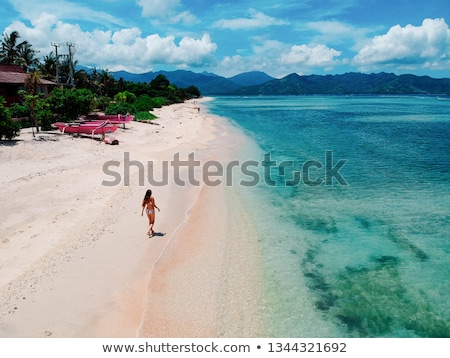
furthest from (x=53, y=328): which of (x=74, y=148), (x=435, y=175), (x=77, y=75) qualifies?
(x=77, y=75)

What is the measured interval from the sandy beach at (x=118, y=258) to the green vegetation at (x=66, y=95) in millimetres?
10434

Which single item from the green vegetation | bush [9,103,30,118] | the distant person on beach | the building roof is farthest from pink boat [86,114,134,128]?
the distant person on beach

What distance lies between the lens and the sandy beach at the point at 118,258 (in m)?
9.44

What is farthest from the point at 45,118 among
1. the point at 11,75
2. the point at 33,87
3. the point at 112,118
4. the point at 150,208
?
the point at 150,208

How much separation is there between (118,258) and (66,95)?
27.0 m

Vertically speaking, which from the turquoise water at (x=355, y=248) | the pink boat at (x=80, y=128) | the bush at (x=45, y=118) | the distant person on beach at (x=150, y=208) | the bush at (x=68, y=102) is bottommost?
the turquoise water at (x=355, y=248)

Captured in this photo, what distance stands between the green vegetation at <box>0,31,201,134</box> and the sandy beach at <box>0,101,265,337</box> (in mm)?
10434

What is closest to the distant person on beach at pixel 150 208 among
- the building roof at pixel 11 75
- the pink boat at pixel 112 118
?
the pink boat at pixel 112 118

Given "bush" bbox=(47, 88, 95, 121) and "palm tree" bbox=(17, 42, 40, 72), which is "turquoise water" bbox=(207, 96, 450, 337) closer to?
"bush" bbox=(47, 88, 95, 121)

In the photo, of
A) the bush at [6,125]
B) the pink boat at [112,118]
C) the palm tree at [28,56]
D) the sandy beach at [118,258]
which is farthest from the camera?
the palm tree at [28,56]

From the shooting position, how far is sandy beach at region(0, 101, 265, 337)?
9.44 meters

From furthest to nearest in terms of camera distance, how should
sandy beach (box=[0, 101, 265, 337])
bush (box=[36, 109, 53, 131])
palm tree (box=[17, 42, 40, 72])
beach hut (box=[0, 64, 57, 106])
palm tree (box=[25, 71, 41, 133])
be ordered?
palm tree (box=[17, 42, 40, 72]), beach hut (box=[0, 64, 57, 106]), bush (box=[36, 109, 53, 131]), palm tree (box=[25, 71, 41, 133]), sandy beach (box=[0, 101, 265, 337])

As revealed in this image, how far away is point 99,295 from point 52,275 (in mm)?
1877

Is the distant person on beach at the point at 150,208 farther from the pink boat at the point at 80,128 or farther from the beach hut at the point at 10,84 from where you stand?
the beach hut at the point at 10,84
